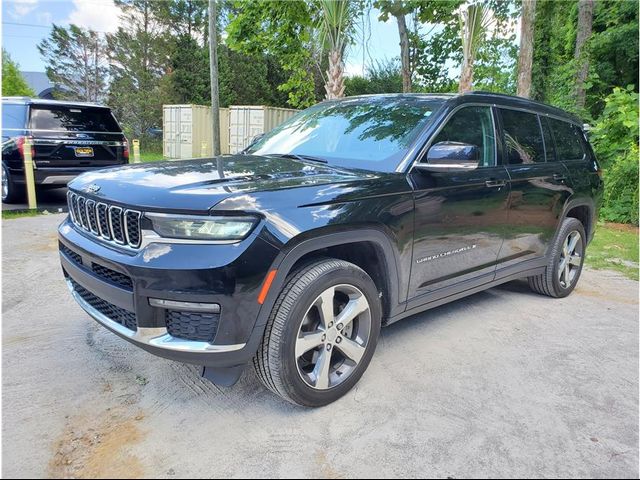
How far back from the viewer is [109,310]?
2.59 metres

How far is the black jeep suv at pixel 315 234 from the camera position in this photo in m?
2.23

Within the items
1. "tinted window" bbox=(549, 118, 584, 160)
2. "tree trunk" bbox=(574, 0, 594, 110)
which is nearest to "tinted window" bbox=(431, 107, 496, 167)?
Result: "tinted window" bbox=(549, 118, 584, 160)

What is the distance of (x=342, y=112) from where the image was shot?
3799 mm

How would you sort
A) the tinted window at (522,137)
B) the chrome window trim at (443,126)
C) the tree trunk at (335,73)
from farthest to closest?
the tree trunk at (335,73) < the tinted window at (522,137) < the chrome window trim at (443,126)

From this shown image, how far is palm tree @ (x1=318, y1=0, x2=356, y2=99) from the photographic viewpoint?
32.8 feet

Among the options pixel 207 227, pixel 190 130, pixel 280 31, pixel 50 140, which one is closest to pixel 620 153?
pixel 280 31

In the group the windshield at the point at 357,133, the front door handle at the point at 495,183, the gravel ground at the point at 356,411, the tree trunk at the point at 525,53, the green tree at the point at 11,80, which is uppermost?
the green tree at the point at 11,80

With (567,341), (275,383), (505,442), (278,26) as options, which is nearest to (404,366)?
(505,442)

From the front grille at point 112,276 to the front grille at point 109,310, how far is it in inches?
5.4

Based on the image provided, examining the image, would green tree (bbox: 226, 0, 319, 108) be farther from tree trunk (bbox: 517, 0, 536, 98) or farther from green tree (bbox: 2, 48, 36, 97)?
green tree (bbox: 2, 48, 36, 97)

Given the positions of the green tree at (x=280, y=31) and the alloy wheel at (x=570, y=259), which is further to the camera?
the green tree at (x=280, y=31)

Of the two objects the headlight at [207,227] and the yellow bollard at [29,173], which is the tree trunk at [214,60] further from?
the headlight at [207,227]

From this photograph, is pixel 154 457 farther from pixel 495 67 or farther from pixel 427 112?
pixel 495 67

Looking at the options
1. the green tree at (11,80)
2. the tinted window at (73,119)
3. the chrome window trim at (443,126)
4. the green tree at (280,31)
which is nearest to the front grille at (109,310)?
the chrome window trim at (443,126)
